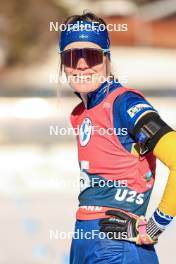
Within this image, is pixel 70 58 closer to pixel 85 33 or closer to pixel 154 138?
pixel 85 33

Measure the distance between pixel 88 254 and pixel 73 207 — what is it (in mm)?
4771

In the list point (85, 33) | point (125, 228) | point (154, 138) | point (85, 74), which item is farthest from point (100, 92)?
point (125, 228)

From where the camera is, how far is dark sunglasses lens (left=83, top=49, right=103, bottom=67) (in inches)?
124

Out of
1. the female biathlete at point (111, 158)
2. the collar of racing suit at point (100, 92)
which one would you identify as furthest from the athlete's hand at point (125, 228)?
the collar of racing suit at point (100, 92)

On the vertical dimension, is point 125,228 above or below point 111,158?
below

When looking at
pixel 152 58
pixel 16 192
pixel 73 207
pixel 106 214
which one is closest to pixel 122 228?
pixel 106 214

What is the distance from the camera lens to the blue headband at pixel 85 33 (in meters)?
3.16

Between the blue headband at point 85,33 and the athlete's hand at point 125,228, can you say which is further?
the blue headband at point 85,33

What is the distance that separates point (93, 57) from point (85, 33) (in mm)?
91

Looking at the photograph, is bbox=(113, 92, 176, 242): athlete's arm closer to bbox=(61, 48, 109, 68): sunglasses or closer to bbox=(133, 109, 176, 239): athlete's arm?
bbox=(133, 109, 176, 239): athlete's arm

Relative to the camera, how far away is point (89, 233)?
121 inches

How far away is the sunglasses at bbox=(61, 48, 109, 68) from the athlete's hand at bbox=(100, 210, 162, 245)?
52 cm

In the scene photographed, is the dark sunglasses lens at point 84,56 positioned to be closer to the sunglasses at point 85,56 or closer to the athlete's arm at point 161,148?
the sunglasses at point 85,56

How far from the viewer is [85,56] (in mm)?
3143
